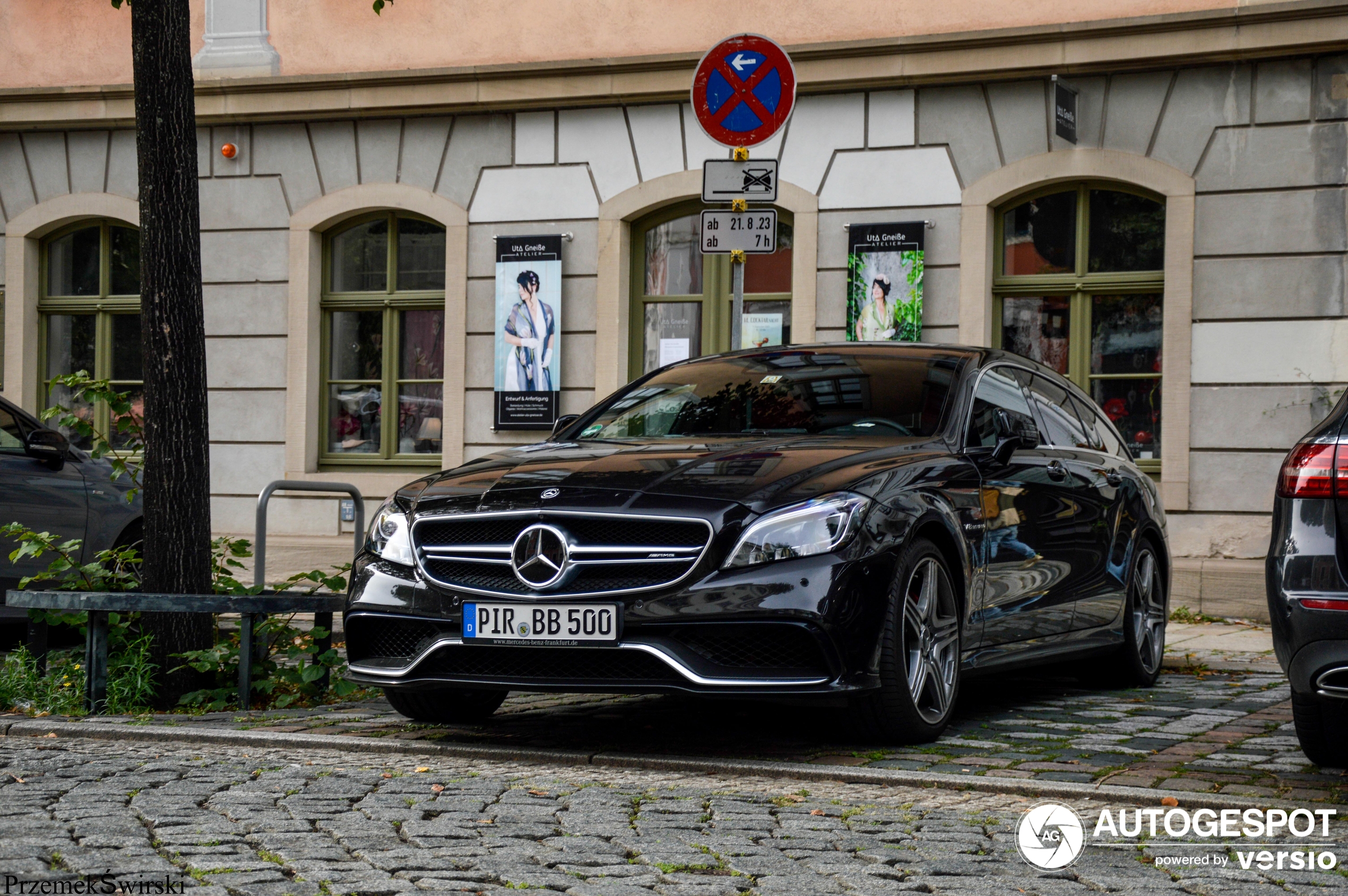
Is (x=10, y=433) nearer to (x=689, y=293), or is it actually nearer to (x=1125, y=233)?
(x=689, y=293)

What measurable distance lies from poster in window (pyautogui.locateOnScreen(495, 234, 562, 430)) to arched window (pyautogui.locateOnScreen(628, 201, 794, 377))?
0.66 metres

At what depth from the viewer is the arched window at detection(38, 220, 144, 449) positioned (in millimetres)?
16281

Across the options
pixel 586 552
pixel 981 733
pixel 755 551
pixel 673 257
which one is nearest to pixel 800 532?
pixel 755 551

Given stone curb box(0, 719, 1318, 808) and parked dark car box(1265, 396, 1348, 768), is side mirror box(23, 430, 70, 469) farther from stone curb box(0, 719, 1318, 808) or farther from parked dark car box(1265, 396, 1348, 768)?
parked dark car box(1265, 396, 1348, 768)

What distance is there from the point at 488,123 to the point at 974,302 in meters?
4.51

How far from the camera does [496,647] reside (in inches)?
223

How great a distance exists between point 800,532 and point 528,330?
9.32 m

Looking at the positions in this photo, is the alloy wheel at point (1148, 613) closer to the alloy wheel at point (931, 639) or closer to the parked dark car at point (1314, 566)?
the alloy wheel at point (931, 639)

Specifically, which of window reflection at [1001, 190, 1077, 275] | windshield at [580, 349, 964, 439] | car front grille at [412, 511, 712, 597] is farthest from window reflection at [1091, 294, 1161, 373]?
car front grille at [412, 511, 712, 597]

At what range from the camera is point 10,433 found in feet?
31.8

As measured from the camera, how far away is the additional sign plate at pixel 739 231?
28.2ft

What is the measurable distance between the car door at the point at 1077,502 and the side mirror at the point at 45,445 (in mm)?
5293

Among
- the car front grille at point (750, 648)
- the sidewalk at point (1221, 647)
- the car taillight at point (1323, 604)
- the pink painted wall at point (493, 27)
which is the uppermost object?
the pink painted wall at point (493, 27)

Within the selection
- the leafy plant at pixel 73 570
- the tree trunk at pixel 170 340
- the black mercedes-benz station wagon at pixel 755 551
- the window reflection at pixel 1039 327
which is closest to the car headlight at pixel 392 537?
the black mercedes-benz station wagon at pixel 755 551
